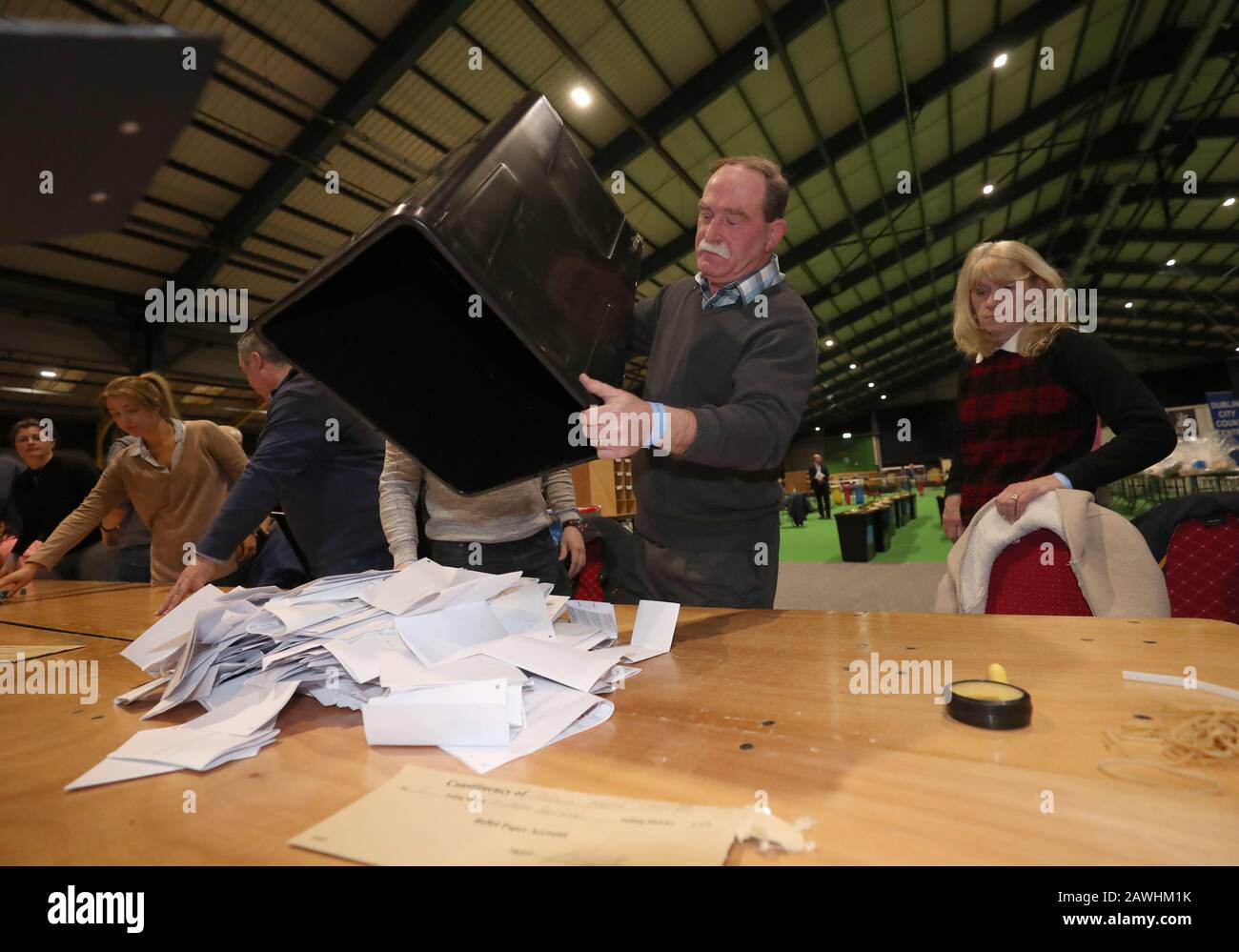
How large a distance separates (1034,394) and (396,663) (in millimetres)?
1426

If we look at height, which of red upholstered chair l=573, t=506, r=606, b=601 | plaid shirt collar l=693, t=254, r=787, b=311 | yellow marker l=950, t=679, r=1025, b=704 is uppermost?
plaid shirt collar l=693, t=254, r=787, b=311

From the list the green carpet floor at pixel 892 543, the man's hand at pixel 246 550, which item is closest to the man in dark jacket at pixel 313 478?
the man's hand at pixel 246 550

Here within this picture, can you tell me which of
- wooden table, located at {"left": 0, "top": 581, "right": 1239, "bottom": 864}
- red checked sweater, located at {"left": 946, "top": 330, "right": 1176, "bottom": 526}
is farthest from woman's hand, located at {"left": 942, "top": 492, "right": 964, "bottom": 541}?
wooden table, located at {"left": 0, "top": 581, "right": 1239, "bottom": 864}

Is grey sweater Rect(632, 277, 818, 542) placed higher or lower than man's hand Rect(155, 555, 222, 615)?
higher

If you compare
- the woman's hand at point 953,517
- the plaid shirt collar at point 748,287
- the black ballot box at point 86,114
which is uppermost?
the plaid shirt collar at point 748,287

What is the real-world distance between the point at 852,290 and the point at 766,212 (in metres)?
15.1

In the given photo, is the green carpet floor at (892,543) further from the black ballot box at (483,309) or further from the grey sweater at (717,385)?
the black ballot box at (483,309)

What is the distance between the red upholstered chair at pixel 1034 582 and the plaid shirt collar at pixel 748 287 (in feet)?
2.23

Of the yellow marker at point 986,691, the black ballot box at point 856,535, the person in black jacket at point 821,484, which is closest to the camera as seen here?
the yellow marker at point 986,691

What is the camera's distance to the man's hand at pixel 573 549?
1.74 meters

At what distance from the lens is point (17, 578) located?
2.03m

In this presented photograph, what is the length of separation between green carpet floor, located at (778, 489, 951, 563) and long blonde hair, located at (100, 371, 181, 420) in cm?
450

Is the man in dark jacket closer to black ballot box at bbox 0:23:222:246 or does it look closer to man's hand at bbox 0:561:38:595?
man's hand at bbox 0:561:38:595

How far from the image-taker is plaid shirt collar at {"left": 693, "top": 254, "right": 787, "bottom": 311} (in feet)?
3.78
